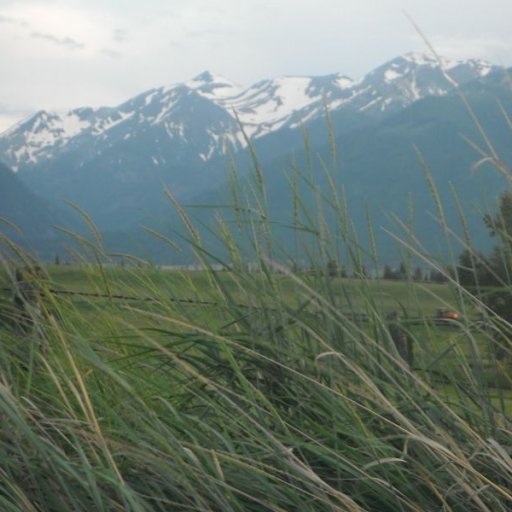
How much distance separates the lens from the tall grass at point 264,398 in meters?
2.08

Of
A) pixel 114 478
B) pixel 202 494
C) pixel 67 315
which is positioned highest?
pixel 67 315

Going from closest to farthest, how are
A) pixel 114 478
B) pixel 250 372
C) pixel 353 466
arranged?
1. pixel 114 478
2. pixel 353 466
3. pixel 250 372

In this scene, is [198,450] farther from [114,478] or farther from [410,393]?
[410,393]

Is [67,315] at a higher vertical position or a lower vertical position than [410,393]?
higher

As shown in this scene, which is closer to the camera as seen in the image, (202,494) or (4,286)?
(202,494)

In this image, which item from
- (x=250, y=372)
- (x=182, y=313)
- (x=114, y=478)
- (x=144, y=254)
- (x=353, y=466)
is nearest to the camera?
(x=114, y=478)

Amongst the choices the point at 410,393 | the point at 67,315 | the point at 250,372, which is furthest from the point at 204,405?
the point at 67,315

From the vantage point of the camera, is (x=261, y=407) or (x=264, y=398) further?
(x=261, y=407)

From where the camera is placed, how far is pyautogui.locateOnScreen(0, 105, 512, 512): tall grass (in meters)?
2.08

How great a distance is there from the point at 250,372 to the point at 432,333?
0.56m

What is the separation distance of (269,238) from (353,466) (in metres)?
0.82

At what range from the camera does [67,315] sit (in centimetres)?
310

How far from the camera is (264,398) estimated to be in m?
2.21

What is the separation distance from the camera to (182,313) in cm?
292
